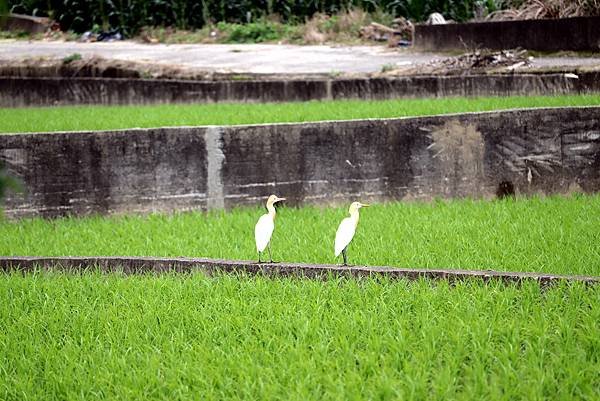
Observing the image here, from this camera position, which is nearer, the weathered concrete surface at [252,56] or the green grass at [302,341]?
the green grass at [302,341]

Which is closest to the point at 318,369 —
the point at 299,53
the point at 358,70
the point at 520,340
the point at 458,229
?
the point at 520,340

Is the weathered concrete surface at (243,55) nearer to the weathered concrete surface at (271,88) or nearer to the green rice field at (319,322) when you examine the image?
the weathered concrete surface at (271,88)

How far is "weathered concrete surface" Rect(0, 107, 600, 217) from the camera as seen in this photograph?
782 cm

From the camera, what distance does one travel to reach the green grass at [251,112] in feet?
29.4

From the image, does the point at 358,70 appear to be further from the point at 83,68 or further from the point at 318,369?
the point at 318,369

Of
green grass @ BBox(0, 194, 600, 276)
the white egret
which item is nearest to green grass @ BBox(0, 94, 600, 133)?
green grass @ BBox(0, 194, 600, 276)

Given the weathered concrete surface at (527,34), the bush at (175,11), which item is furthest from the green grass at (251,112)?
the bush at (175,11)

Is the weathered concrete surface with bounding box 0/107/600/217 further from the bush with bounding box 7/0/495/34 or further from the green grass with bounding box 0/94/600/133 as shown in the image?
the bush with bounding box 7/0/495/34

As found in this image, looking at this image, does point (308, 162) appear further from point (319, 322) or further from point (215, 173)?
point (319, 322)

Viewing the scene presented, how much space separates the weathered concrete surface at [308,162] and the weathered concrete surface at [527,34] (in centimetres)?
525

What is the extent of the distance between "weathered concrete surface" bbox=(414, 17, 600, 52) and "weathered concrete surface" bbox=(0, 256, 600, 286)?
872 cm

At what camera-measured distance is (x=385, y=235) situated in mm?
6219

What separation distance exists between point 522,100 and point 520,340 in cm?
600

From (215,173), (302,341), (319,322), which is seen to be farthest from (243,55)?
(302,341)
